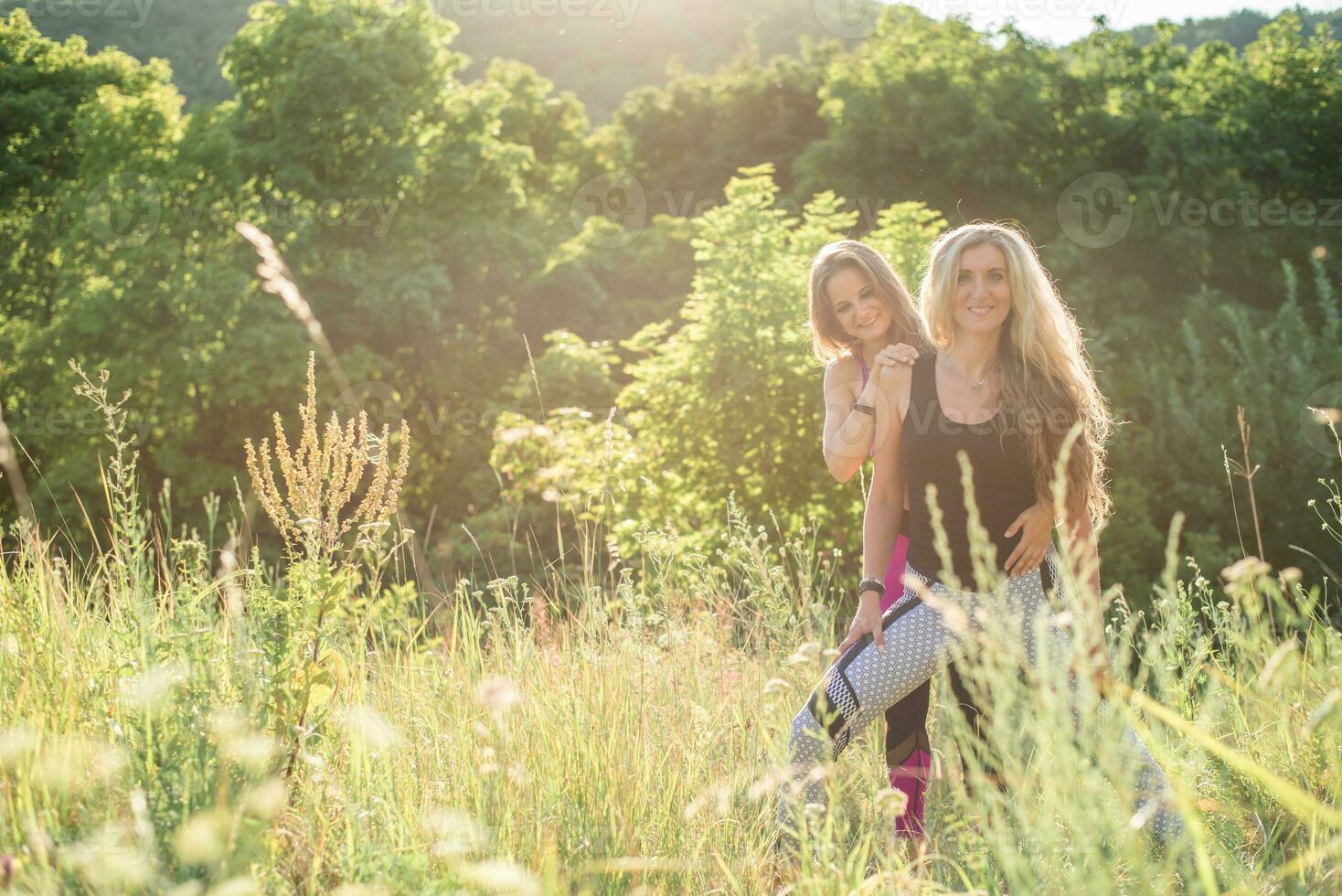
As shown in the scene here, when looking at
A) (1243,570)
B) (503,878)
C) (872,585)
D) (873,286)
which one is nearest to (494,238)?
(873,286)

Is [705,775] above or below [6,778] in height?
below

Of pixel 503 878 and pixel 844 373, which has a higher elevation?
pixel 844 373

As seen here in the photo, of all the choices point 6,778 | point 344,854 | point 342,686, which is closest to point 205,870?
point 344,854

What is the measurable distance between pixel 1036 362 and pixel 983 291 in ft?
0.82

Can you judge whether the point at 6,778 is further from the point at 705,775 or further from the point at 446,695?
the point at 705,775

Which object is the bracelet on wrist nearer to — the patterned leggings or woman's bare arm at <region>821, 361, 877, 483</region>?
the patterned leggings

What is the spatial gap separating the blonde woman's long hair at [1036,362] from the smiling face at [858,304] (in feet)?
0.88

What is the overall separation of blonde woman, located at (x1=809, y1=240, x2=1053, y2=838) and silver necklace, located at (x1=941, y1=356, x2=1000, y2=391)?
0.12 m

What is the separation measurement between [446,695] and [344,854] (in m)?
1.05

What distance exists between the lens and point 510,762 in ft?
7.82

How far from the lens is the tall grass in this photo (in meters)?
1.71

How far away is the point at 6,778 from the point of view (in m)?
1.98

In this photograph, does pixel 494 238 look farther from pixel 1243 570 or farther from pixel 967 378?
pixel 1243 570

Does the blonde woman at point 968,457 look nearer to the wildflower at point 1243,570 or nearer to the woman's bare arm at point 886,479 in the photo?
the woman's bare arm at point 886,479
